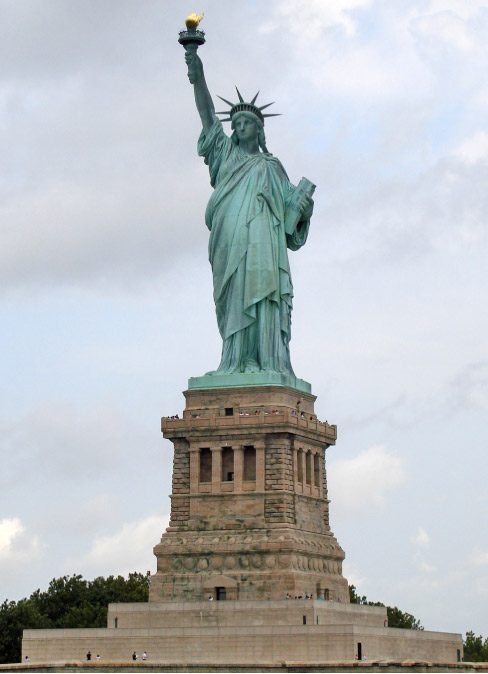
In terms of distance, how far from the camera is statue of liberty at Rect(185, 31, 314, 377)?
5506 centimetres

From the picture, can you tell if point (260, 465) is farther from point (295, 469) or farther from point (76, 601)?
point (76, 601)

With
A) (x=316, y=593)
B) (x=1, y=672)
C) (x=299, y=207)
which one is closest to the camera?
(x=1, y=672)

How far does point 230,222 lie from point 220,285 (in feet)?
6.68

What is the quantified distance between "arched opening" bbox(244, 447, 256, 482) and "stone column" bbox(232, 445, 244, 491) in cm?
20

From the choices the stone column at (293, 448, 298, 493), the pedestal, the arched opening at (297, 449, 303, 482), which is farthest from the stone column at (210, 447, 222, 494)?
the arched opening at (297, 449, 303, 482)

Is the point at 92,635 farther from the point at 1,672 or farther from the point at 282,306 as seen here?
the point at 282,306

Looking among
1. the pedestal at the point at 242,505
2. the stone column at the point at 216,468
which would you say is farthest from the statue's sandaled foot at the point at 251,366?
the stone column at the point at 216,468

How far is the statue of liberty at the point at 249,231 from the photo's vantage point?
55.1 m

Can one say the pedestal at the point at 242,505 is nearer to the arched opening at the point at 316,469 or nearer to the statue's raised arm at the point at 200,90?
the arched opening at the point at 316,469

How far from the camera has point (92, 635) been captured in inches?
1996

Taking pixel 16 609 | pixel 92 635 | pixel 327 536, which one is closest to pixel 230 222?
pixel 327 536

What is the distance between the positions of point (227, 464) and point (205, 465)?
737 mm

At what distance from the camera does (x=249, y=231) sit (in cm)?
5559

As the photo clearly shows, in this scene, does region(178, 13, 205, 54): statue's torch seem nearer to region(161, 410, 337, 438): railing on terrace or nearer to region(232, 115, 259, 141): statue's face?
region(232, 115, 259, 141): statue's face
